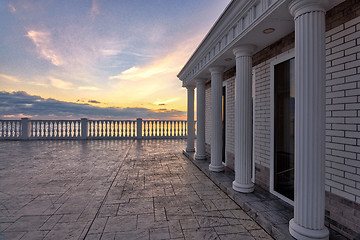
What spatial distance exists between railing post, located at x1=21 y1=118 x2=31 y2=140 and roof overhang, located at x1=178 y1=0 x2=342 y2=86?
13.3 metres

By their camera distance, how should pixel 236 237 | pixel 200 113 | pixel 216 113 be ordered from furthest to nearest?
pixel 200 113 → pixel 216 113 → pixel 236 237

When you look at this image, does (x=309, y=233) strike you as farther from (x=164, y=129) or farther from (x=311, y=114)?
(x=164, y=129)

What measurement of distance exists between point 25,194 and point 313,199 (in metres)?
5.13

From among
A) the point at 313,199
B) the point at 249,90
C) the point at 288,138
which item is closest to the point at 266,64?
the point at 249,90

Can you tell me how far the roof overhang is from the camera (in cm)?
263

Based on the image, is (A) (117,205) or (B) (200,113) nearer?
(A) (117,205)

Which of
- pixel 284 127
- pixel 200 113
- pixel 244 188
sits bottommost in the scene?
pixel 244 188

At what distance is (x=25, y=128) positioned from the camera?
Answer: 12812 millimetres

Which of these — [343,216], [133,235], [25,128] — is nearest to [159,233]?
[133,235]

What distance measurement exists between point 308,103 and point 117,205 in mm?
3390

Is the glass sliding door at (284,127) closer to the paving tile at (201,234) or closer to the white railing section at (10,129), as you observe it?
the paving tile at (201,234)

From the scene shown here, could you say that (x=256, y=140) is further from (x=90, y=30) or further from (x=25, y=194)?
(x=90, y=30)

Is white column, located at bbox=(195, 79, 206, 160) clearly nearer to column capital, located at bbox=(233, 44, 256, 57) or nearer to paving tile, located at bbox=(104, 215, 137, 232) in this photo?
column capital, located at bbox=(233, 44, 256, 57)

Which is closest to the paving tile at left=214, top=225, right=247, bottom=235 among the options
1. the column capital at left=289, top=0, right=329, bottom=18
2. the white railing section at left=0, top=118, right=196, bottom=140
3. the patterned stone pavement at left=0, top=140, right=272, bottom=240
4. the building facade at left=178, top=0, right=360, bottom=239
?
the patterned stone pavement at left=0, top=140, right=272, bottom=240
